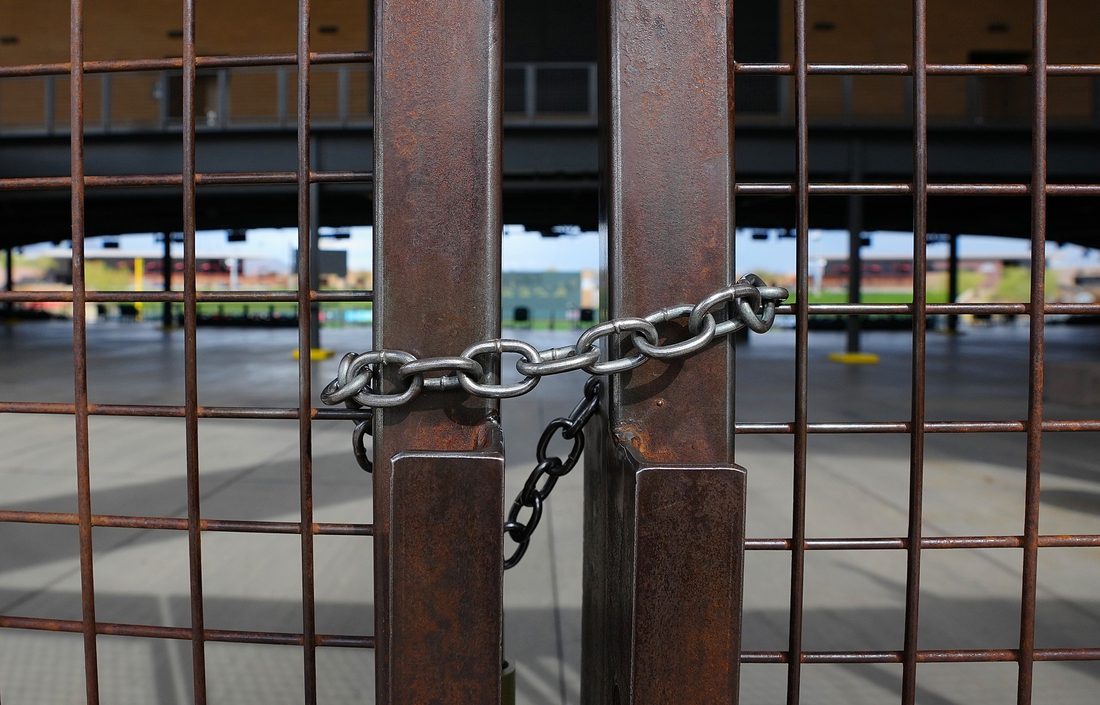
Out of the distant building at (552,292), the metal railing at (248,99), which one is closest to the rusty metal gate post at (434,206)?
the metal railing at (248,99)

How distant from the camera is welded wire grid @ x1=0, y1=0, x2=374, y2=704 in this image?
1.13m

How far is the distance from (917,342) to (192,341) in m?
1.17

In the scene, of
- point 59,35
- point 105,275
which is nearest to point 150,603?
point 59,35

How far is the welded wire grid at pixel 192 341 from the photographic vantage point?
113 centimetres

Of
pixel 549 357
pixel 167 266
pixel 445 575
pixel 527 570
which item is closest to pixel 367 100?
pixel 167 266

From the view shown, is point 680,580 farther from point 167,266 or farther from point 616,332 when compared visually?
point 167,266

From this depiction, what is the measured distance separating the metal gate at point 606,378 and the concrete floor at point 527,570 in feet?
4.07

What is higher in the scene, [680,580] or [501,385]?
[501,385]

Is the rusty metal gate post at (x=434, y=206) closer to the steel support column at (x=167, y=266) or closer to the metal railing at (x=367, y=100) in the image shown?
the metal railing at (x=367, y=100)

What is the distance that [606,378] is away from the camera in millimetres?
1048

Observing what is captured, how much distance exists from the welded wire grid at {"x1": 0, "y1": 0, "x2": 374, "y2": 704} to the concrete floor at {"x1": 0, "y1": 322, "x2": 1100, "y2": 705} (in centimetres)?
108

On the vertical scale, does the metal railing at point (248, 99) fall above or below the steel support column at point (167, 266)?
above

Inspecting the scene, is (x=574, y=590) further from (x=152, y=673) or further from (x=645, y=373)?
(x=645, y=373)

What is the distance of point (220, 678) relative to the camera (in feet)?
7.47
